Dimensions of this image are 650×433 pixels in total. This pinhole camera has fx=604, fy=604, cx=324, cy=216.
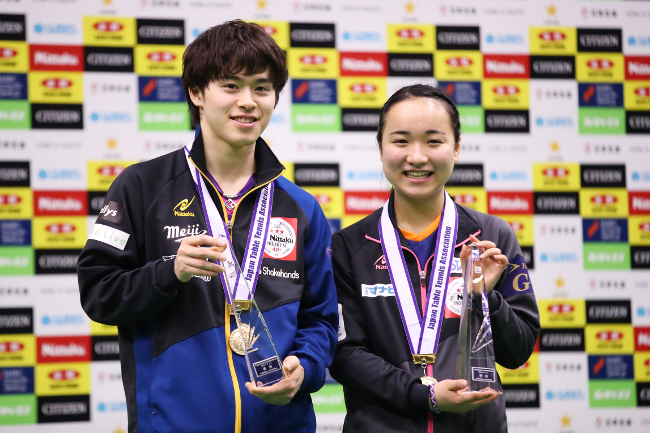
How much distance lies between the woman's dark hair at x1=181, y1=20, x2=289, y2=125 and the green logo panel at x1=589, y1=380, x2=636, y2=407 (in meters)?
3.08

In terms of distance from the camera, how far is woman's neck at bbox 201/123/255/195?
1630 mm

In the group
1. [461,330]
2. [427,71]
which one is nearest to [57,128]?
[427,71]

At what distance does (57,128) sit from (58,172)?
25 centimetres

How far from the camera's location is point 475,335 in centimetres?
150

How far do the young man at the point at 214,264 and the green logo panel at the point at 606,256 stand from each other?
8.70 ft

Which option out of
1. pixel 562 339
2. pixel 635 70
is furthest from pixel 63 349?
pixel 635 70

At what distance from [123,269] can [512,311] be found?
3.27 ft

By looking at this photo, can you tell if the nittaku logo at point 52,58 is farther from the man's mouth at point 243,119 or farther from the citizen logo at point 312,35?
the man's mouth at point 243,119

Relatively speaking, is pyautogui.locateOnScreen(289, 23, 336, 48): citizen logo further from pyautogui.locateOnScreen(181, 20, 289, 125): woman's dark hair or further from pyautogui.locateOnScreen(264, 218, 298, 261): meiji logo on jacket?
pyautogui.locateOnScreen(264, 218, 298, 261): meiji logo on jacket

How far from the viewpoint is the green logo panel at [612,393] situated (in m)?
3.71

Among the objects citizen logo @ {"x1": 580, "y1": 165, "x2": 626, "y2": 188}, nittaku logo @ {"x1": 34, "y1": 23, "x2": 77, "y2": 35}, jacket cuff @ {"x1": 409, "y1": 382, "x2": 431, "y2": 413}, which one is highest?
nittaku logo @ {"x1": 34, "y1": 23, "x2": 77, "y2": 35}

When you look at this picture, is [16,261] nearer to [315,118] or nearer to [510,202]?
[315,118]

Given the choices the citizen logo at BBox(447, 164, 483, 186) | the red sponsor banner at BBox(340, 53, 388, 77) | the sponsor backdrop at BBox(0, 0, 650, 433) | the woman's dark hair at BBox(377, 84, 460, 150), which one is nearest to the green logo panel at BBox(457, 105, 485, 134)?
the sponsor backdrop at BBox(0, 0, 650, 433)

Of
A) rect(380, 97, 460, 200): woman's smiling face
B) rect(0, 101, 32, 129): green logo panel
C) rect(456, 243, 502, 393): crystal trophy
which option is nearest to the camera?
rect(456, 243, 502, 393): crystal trophy
